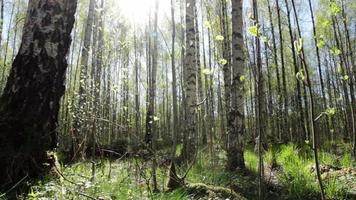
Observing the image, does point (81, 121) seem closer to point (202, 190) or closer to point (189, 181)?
point (189, 181)

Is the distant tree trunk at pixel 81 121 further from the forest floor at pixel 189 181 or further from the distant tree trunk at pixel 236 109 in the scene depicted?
the distant tree trunk at pixel 236 109

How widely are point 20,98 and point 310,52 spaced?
28.6 m

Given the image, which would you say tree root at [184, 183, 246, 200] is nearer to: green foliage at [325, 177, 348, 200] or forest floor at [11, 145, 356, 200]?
forest floor at [11, 145, 356, 200]

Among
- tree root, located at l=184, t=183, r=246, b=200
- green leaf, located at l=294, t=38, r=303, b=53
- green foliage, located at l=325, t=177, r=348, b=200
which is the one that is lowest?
green foliage, located at l=325, t=177, r=348, b=200

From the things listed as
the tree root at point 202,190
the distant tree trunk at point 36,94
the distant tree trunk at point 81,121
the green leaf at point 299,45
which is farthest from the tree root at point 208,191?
the green leaf at point 299,45

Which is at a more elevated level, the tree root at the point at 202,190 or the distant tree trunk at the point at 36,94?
the distant tree trunk at the point at 36,94

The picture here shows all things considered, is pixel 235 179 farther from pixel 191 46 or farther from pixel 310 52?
pixel 310 52

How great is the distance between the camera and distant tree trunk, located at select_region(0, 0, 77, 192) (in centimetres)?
352

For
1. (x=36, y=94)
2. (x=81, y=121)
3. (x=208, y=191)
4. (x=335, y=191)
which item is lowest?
(x=335, y=191)

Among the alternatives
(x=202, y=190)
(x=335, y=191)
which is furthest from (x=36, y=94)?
(x=335, y=191)

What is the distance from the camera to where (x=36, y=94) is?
3.82m

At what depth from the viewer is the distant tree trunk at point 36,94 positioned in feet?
11.6

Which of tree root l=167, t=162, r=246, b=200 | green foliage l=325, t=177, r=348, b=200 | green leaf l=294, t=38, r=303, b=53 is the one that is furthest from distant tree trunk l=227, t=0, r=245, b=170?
green leaf l=294, t=38, r=303, b=53

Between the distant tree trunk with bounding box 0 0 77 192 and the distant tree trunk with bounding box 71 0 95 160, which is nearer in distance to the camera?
the distant tree trunk with bounding box 0 0 77 192
